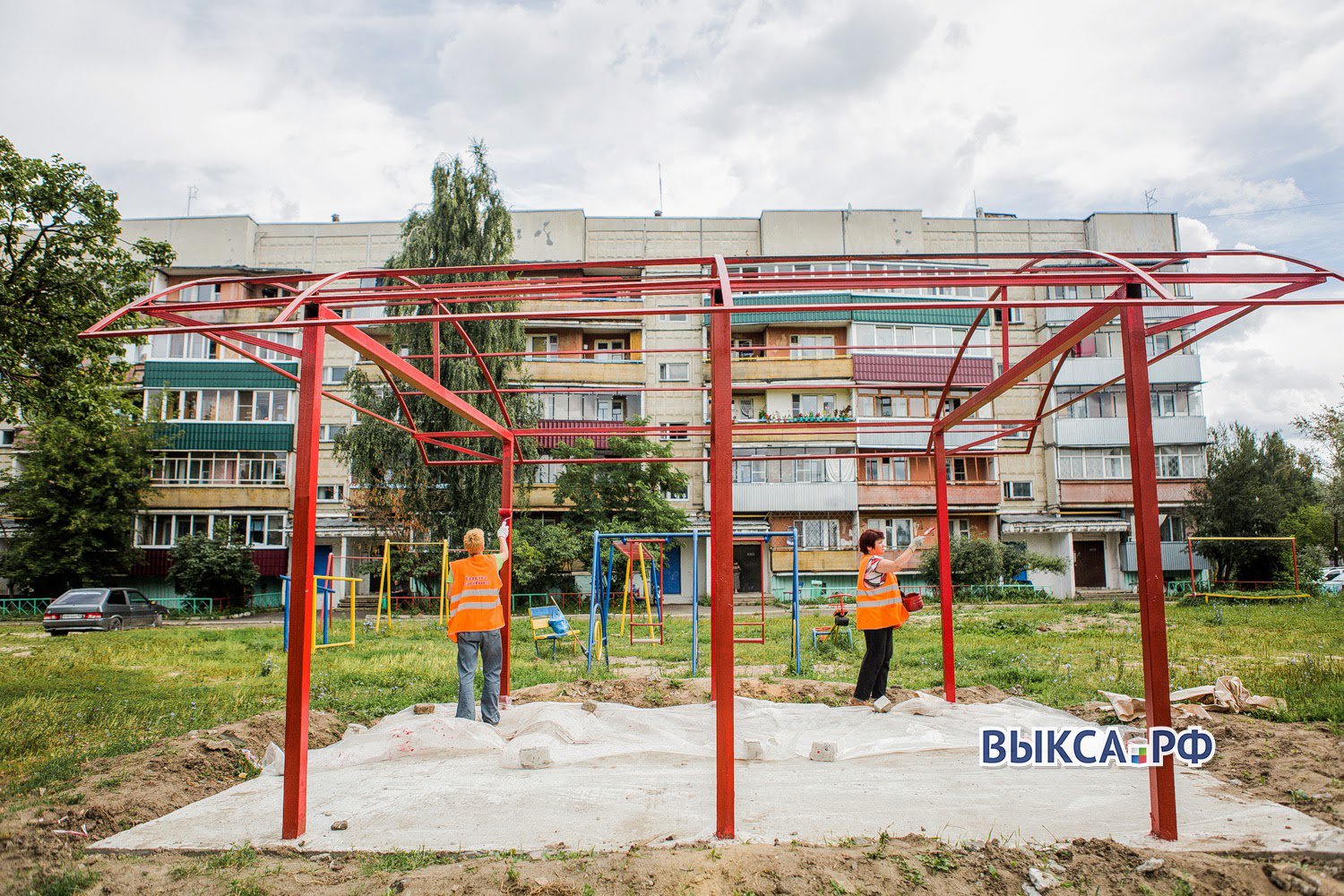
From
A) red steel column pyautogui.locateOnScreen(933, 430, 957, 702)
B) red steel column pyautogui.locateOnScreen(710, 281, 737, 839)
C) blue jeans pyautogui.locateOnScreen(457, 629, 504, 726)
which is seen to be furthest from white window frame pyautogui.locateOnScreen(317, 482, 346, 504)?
red steel column pyautogui.locateOnScreen(710, 281, 737, 839)

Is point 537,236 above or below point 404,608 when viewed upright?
above

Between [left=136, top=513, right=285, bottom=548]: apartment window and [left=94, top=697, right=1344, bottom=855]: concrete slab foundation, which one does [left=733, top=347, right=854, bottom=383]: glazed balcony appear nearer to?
[left=136, top=513, right=285, bottom=548]: apartment window

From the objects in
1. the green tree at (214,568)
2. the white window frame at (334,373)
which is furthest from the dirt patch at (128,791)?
the white window frame at (334,373)

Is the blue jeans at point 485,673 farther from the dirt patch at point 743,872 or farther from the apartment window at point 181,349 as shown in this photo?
the apartment window at point 181,349

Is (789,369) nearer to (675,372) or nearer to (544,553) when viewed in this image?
(675,372)

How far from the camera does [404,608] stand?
103 ft

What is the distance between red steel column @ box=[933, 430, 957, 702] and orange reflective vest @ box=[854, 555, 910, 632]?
492mm

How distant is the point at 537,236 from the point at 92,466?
2031cm

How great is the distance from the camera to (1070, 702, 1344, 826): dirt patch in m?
5.34

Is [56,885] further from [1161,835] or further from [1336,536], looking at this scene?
[1336,536]

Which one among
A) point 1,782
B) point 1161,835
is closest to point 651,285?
point 1161,835

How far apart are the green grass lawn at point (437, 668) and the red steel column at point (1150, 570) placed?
410 centimetres

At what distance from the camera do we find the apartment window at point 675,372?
39469 mm

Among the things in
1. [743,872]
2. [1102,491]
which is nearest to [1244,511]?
[1102,491]
